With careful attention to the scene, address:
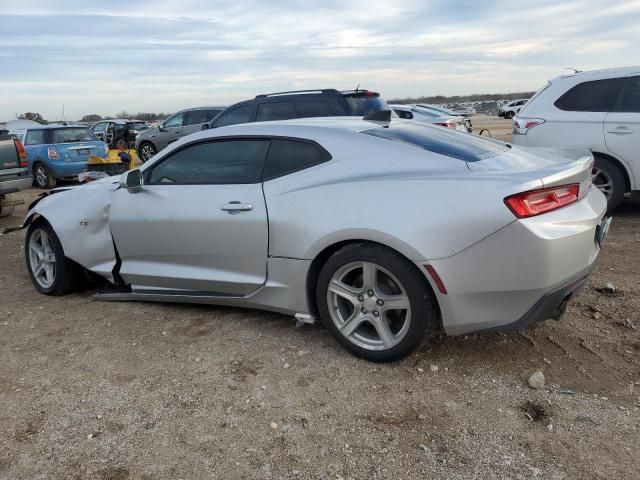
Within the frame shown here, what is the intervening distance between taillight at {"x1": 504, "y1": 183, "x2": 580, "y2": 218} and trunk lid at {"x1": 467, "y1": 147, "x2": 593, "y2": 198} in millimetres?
39

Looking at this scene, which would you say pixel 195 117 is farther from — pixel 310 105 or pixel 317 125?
pixel 317 125

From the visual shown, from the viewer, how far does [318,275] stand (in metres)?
3.52

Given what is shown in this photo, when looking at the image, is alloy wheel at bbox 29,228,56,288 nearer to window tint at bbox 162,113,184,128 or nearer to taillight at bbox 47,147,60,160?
taillight at bbox 47,147,60,160

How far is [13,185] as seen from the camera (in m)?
8.62

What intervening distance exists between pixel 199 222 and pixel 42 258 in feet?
6.64

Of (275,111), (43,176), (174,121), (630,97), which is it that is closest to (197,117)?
(174,121)

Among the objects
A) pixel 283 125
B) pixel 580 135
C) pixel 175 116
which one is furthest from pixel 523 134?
pixel 175 116

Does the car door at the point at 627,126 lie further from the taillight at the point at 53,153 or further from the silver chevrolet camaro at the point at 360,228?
the taillight at the point at 53,153

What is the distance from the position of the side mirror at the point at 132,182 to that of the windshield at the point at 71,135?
998 centimetres

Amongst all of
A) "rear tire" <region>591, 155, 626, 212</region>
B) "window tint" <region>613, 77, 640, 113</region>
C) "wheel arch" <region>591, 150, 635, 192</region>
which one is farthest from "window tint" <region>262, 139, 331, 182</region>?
"window tint" <region>613, 77, 640, 113</region>

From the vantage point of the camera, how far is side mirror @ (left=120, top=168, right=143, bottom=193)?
14.0 feet

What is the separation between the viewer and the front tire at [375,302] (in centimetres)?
314

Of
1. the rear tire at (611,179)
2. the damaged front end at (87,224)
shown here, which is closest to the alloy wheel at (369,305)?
the damaged front end at (87,224)

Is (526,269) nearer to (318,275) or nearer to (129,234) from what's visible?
(318,275)
